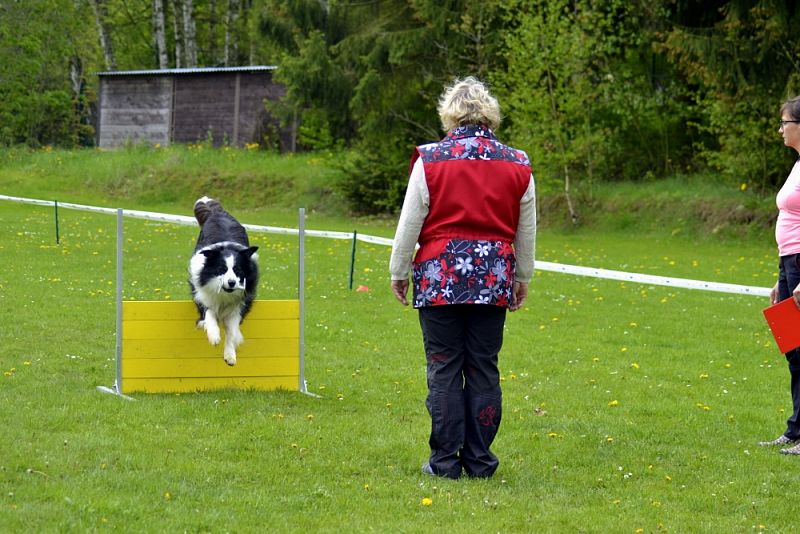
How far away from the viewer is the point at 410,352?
9438 mm

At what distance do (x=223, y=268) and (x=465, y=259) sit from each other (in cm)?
267

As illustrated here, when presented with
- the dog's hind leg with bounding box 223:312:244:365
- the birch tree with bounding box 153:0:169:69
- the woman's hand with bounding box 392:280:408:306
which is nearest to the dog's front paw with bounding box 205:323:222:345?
the dog's hind leg with bounding box 223:312:244:365

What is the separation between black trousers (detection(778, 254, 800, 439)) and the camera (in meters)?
5.74

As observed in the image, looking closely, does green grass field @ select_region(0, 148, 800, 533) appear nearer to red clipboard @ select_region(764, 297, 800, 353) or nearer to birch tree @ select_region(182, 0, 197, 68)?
red clipboard @ select_region(764, 297, 800, 353)

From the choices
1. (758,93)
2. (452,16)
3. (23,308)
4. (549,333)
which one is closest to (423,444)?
(549,333)

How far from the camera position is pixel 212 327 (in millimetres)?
7156

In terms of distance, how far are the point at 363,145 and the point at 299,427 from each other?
20487 mm

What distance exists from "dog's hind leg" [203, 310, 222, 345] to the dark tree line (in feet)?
50.9

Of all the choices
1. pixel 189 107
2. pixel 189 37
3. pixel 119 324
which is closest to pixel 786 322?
pixel 119 324

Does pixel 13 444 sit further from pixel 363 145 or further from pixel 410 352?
pixel 363 145

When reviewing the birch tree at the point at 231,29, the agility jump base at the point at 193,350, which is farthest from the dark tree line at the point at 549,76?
the agility jump base at the point at 193,350

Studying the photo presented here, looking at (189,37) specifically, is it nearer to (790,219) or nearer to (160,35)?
A: (160,35)

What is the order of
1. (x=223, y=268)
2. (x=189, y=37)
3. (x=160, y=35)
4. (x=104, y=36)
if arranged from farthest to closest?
(x=104, y=36)
(x=189, y=37)
(x=160, y=35)
(x=223, y=268)

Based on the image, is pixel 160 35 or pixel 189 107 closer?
pixel 189 107
